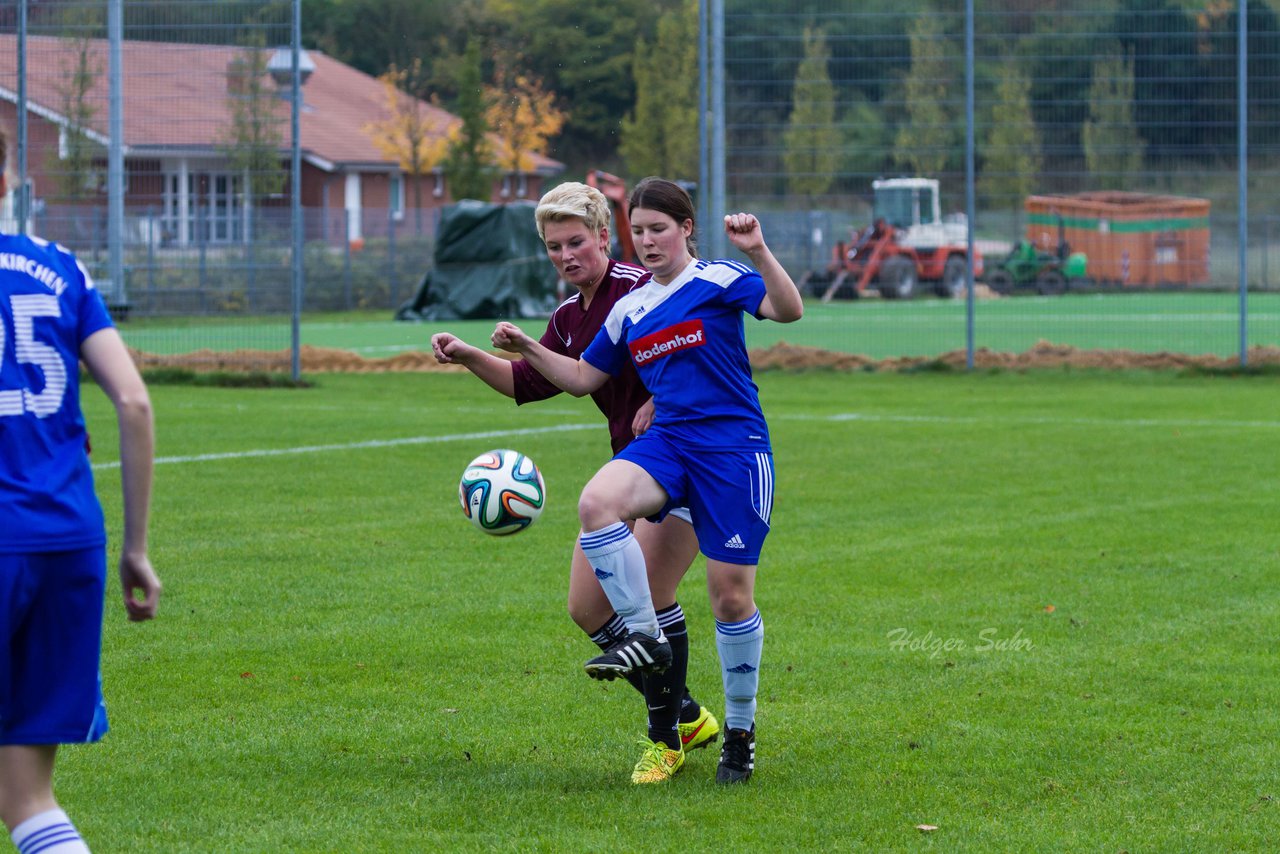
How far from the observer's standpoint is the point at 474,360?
213 inches

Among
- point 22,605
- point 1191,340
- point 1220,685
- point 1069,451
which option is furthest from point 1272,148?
point 22,605

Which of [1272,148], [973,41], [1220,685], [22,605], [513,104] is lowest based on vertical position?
[1220,685]

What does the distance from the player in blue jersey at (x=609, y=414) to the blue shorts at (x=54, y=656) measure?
2033mm

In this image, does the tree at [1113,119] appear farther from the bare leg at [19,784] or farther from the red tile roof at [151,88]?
the bare leg at [19,784]

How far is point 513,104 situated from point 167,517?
117 ft

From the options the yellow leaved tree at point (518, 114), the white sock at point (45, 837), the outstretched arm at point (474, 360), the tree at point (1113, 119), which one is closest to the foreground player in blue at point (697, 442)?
the outstretched arm at point (474, 360)

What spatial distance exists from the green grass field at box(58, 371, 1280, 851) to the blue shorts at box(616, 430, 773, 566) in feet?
2.51

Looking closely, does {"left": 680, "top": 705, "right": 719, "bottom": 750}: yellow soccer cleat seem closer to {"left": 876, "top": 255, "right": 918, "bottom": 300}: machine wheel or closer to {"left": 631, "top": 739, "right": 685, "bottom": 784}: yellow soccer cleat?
{"left": 631, "top": 739, "right": 685, "bottom": 784}: yellow soccer cleat

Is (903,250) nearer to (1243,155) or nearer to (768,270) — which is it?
(1243,155)

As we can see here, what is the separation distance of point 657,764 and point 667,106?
34.0 meters

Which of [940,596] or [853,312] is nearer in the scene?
[940,596]

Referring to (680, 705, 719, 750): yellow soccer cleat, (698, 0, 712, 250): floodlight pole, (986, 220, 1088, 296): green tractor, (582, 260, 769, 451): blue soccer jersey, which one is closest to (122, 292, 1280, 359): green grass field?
(986, 220, 1088, 296): green tractor

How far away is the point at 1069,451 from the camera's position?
13445 millimetres

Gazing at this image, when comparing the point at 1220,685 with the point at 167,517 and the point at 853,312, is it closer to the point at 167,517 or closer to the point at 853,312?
the point at 167,517
